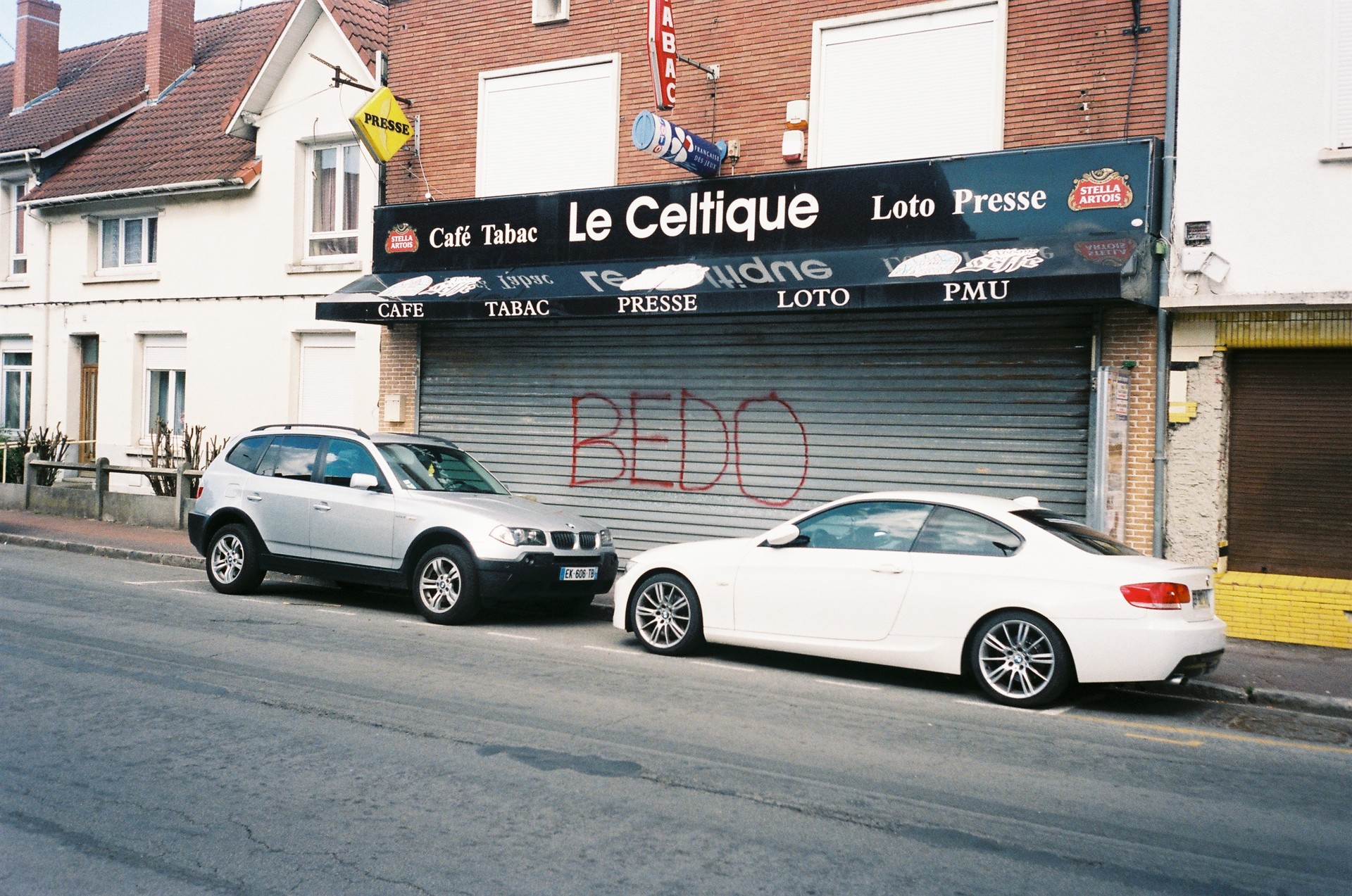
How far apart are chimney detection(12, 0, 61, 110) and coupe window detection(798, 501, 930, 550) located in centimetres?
2427

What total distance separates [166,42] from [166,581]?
1472 cm

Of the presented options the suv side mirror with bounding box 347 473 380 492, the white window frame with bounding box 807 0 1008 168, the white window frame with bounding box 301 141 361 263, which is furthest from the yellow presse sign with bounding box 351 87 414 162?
the suv side mirror with bounding box 347 473 380 492

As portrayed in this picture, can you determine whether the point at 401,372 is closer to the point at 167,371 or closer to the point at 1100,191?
the point at 167,371

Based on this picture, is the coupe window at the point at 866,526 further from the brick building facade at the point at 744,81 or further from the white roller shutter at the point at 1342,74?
the white roller shutter at the point at 1342,74

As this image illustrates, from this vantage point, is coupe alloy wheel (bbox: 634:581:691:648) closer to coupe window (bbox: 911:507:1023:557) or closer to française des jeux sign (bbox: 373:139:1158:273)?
coupe window (bbox: 911:507:1023:557)

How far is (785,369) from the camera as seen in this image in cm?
1380

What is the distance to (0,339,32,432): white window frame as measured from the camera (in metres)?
23.0

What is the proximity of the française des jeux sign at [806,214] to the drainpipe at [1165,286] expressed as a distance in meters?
0.17

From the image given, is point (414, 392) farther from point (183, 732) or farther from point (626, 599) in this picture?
point (183, 732)

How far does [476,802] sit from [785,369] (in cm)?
914

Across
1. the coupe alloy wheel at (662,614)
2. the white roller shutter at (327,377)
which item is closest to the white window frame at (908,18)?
the coupe alloy wheel at (662,614)

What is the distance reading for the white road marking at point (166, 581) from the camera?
501 inches

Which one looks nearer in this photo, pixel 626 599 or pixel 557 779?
pixel 557 779

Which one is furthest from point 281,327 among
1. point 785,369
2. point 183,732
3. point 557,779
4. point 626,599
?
point 557,779
